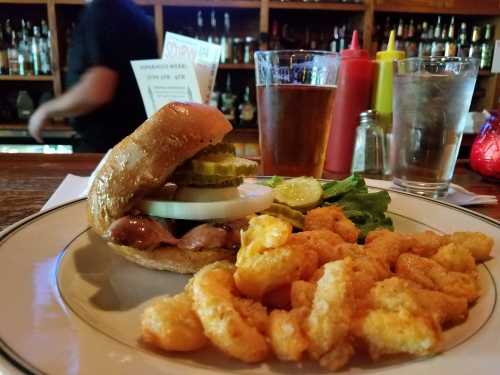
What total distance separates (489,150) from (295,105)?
81 centimetres

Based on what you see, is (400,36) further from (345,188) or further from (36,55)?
(345,188)

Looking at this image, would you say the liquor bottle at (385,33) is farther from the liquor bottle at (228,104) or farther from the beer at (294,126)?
the beer at (294,126)

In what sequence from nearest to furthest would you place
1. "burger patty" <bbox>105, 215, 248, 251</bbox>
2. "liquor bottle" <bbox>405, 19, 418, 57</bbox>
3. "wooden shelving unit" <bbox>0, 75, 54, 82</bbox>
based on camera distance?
"burger patty" <bbox>105, 215, 248, 251</bbox>, "wooden shelving unit" <bbox>0, 75, 54, 82</bbox>, "liquor bottle" <bbox>405, 19, 418, 57</bbox>

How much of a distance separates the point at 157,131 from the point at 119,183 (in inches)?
5.5

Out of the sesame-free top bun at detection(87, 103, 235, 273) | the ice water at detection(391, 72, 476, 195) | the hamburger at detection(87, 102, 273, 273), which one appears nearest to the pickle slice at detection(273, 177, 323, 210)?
the hamburger at detection(87, 102, 273, 273)

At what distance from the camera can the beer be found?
1.51m

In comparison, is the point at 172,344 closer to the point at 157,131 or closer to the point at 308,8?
the point at 157,131

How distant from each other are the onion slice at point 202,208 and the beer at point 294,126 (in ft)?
1.88

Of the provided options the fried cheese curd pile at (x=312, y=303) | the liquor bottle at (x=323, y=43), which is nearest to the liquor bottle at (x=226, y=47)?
the liquor bottle at (x=323, y=43)

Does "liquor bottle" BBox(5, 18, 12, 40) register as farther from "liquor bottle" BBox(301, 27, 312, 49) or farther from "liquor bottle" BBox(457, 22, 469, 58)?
"liquor bottle" BBox(457, 22, 469, 58)

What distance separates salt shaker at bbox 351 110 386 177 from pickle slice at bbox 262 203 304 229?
698 mm

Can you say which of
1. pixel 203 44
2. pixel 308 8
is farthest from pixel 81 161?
pixel 308 8

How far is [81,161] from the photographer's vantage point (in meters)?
2.01

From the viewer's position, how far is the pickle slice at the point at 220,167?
0.99 metres
